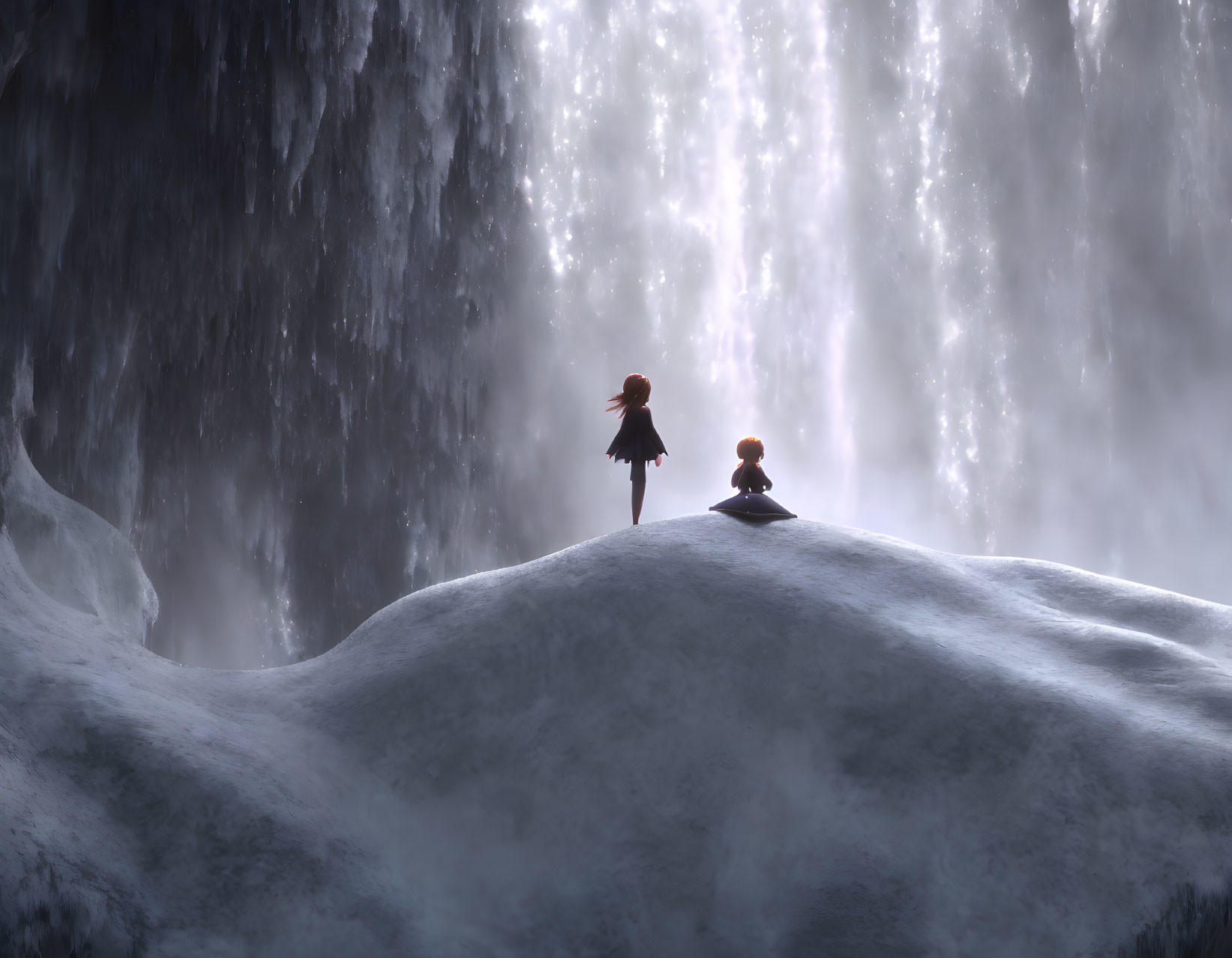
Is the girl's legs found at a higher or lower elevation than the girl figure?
lower

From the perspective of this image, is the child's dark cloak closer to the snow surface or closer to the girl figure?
the girl figure

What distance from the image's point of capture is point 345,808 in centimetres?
348

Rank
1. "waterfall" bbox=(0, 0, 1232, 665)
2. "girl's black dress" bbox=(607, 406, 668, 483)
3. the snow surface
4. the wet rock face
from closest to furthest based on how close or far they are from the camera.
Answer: the snow surface, "girl's black dress" bbox=(607, 406, 668, 483), the wet rock face, "waterfall" bbox=(0, 0, 1232, 665)

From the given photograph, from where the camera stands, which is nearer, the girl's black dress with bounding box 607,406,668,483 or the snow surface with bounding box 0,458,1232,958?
the snow surface with bounding box 0,458,1232,958

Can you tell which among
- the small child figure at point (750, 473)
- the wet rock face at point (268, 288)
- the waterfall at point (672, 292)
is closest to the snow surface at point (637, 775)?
the small child figure at point (750, 473)

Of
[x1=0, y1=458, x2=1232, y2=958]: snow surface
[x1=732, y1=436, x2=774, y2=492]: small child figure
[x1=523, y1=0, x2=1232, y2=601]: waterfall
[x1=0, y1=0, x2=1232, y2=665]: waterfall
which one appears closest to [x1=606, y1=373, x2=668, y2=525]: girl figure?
[x1=732, y1=436, x2=774, y2=492]: small child figure

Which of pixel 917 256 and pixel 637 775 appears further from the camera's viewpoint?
pixel 917 256

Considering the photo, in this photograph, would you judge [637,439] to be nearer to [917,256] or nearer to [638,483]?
[638,483]

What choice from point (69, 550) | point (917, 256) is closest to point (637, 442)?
point (69, 550)

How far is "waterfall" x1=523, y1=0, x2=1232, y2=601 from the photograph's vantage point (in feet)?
61.1

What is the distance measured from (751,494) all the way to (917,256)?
56.8ft

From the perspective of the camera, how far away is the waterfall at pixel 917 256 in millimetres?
18625

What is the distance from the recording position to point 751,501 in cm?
485

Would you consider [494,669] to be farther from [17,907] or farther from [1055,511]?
[1055,511]
